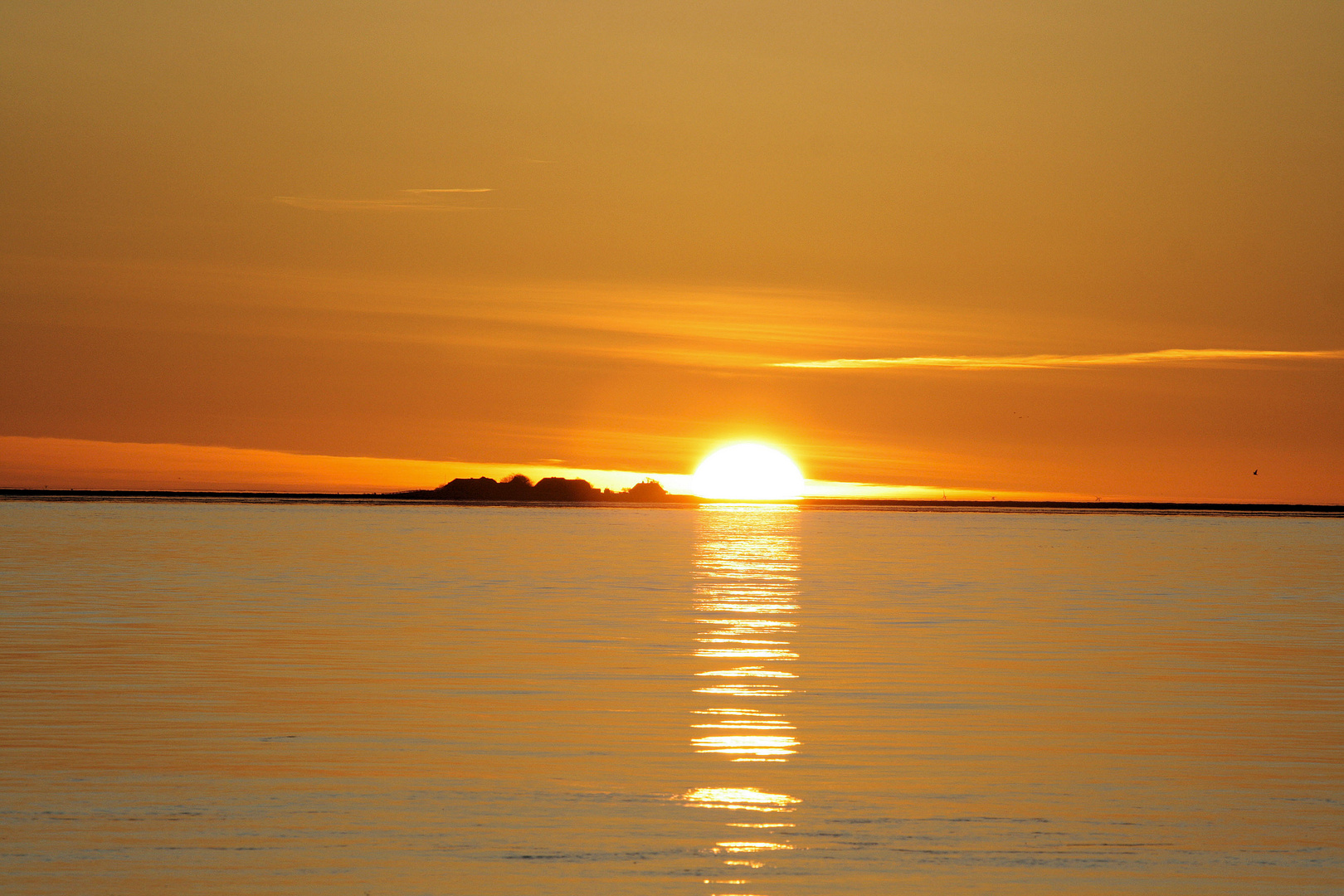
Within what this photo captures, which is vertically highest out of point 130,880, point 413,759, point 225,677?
point 225,677

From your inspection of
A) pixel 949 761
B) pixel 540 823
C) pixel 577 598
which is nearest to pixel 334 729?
pixel 540 823

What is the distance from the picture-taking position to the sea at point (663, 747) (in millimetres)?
17312

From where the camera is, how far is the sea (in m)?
17.3

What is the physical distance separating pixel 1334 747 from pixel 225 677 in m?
22.4

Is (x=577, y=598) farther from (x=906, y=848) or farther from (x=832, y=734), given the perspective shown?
(x=906, y=848)

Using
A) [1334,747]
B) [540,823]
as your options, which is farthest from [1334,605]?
[540,823]

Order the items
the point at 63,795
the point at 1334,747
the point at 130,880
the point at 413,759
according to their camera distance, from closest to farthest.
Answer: the point at 130,880 < the point at 63,795 < the point at 413,759 < the point at 1334,747

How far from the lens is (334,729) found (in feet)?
85.6

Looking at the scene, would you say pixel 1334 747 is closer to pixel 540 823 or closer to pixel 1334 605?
pixel 540 823

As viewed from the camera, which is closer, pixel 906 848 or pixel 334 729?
pixel 906 848

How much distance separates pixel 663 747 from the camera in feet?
80.4

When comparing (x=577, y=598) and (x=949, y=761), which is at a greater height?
(x=577, y=598)

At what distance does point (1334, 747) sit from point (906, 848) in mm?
10963

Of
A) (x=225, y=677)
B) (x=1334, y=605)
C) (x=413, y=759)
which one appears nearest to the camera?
(x=413, y=759)
